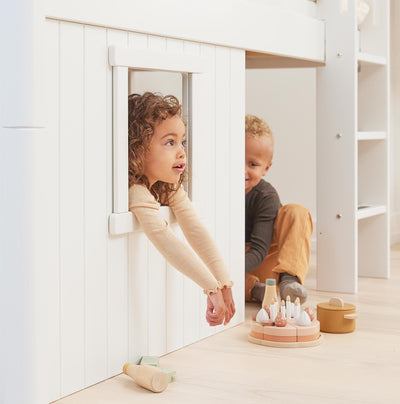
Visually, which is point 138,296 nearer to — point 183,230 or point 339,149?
point 183,230

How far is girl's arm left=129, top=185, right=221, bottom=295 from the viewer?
4.58 feet

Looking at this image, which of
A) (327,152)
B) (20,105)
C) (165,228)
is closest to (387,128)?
(327,152)

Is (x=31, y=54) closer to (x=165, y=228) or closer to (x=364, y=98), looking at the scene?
(x=165, y=228)

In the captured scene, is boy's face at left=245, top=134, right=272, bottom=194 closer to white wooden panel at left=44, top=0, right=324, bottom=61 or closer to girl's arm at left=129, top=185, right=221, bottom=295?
white wooden panel at left=44, top=0, right=324, bottom=61

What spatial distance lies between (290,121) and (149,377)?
1972mm

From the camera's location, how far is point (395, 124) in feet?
11.2

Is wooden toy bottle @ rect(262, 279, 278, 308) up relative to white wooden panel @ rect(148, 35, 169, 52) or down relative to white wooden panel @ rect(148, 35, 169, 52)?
down

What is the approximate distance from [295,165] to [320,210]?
3.05 ft

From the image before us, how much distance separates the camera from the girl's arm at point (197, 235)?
1524 mm

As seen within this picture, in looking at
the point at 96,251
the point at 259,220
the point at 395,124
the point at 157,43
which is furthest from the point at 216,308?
the point at 395,124

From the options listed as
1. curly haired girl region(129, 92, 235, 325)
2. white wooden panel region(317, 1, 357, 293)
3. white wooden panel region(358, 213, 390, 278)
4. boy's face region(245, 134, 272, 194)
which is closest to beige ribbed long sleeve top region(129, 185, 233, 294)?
curly haired girl region(129, 92, 235, 325)

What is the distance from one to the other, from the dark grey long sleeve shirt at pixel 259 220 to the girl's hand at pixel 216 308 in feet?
1.73

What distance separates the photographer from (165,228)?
55.4 inches

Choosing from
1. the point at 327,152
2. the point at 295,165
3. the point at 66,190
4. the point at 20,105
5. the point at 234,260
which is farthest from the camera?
the point at 295,165
